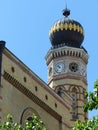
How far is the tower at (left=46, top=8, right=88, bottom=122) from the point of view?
98.0 feet

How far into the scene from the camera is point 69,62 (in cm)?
3108

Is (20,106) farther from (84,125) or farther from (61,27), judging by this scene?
(61,27)

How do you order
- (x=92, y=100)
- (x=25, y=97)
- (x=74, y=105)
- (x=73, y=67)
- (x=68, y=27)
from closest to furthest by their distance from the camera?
1. (x=92, y=100)
2. (x=25, y=97)
3. (x=74, y=105)
4. (x=73, y=67)
5. (x=68, y=27)

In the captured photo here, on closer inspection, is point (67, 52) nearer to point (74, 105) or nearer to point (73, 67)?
point (73, 67)

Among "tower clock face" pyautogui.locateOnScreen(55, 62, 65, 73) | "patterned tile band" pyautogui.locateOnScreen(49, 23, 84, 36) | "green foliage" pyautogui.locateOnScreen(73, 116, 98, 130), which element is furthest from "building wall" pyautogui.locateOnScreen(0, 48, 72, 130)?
"patterned tile band" pyautogui.locateOnScreen(49, 23, 84, 36)

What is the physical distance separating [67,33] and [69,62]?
2.03 meters

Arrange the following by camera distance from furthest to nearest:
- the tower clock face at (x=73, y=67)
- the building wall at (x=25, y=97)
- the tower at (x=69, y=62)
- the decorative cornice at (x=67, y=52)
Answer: the decorative cornice at (x=67, y=52) → the tower clock face at (x=73, y=67) → the tower at (x=69, y=62) → the building wall at (x=25, y=97)

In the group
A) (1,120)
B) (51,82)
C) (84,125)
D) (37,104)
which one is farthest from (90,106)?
(51,82)

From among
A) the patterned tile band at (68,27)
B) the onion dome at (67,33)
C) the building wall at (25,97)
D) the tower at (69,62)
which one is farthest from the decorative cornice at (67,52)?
the building wall at (25,97)

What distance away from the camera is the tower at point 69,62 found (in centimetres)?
2988

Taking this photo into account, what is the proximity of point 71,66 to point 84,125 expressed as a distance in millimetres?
21278

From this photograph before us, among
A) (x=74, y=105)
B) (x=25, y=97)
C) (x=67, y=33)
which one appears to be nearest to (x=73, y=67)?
(x=67, y=33)

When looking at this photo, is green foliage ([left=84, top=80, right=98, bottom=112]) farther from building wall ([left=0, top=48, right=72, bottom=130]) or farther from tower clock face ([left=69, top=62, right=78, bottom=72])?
tower clock face ([left=69, top=62, right=78, bottom=72])

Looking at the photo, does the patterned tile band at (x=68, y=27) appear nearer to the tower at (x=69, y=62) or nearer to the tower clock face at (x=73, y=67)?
the tower at (x=69, y=62)
